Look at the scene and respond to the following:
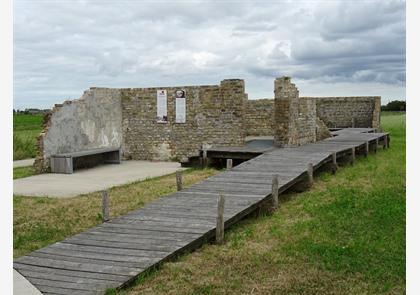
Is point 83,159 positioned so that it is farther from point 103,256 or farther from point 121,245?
point 103,256

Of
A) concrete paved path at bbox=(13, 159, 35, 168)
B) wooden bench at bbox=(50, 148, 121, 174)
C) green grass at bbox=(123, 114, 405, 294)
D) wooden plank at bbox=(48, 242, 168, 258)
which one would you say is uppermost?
wooden bench at bbox=(50, 148, 121, 174)

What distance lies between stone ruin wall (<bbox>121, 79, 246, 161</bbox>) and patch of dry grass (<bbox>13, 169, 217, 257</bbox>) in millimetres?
4706

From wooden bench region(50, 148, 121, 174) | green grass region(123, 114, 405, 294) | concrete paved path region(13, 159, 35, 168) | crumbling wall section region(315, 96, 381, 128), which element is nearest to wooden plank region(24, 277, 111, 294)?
green grass region(123, 114, 405, 294)

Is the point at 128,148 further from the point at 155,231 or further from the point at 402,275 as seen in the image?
the point at 402,275

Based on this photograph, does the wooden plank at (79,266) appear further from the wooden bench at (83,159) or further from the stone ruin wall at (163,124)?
the stone ruin wall at (163,124)

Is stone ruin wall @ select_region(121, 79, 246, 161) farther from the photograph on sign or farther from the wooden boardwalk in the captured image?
the wooden boardwalk

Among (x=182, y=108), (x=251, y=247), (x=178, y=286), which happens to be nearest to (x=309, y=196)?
(x=251, y=247)

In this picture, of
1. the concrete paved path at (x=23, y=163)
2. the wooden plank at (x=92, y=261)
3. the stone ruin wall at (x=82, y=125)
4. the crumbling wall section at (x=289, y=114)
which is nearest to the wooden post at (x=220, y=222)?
the wooden plank at (x=92, y=261)

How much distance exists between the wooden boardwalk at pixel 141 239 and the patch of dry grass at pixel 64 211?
104cm

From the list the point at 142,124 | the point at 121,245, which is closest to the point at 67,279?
the point at 121,245

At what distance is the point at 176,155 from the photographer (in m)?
18.3

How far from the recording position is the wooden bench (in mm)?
15312

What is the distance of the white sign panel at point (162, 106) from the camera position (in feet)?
59.8

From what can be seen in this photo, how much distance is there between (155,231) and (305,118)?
36.1 feet
